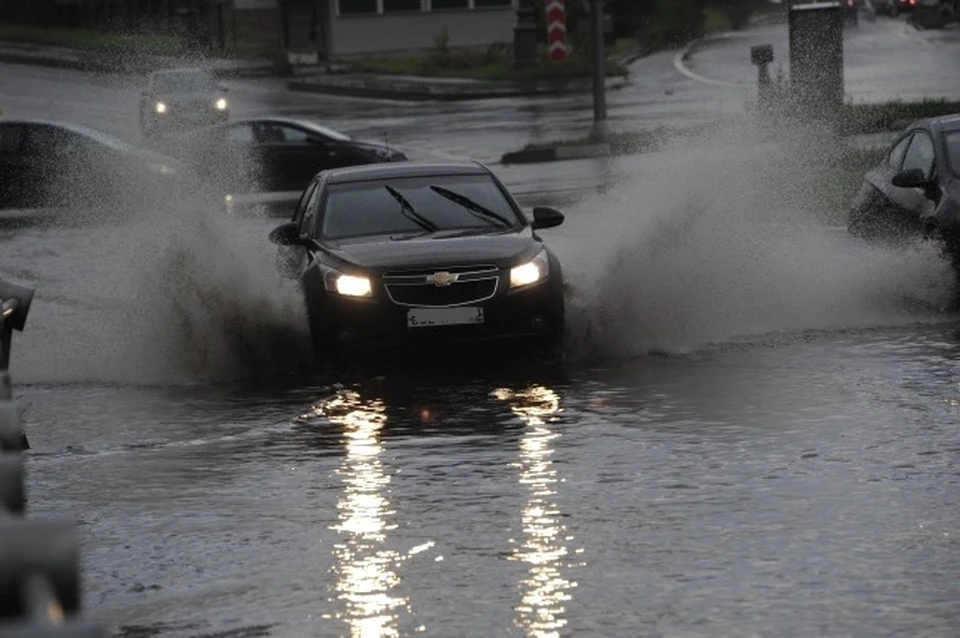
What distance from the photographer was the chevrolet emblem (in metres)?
14.5

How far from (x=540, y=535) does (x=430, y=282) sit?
533cm

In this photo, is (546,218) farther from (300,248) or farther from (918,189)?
(918,189)

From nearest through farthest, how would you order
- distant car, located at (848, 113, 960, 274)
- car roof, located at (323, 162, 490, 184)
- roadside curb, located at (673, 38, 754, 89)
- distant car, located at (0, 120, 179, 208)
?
car roof, located at (323, 162, 490, 184), distant car, located at (848, 113, 960, 274), distant car, located at (0, 120, 179, 208), roadside curb, located at (673, 38, 754, 89)

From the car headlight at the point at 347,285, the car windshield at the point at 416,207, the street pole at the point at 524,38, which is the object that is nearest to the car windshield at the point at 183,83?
the street pole at the point at 524,38

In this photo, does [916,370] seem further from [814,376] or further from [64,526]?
[64,526]

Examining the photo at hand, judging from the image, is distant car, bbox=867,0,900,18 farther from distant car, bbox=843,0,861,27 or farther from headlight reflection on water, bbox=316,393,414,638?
headlight reflection on water, bbox=316,393,414,638

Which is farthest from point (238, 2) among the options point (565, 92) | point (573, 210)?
point (573, 210)

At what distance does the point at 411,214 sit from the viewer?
1585 centimetres

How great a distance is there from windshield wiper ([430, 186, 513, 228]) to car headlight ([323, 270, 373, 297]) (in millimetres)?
1403

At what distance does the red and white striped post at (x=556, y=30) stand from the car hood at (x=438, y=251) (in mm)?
38859

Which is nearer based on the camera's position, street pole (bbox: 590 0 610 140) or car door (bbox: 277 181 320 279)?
car door (bbox: 277 181 320 279)

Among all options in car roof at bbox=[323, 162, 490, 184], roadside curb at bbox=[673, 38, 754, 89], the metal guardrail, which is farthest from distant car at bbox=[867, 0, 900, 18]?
the metal guardrail

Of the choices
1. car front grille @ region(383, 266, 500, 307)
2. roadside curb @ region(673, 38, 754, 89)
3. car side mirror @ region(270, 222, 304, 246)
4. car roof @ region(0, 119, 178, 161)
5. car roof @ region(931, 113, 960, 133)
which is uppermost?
car roof @ region(931, 113, 960, 133)

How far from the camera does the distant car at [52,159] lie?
32.7m
